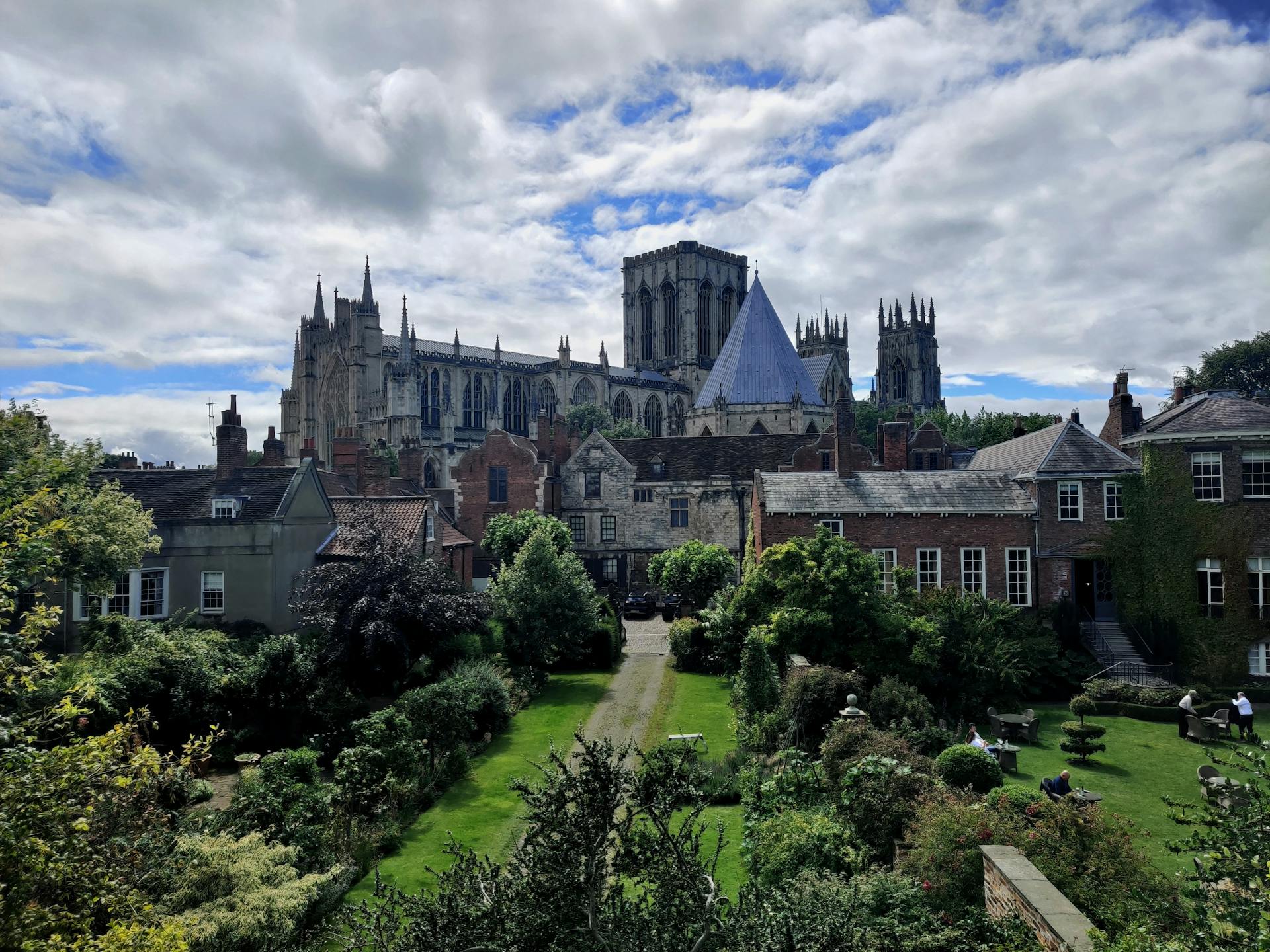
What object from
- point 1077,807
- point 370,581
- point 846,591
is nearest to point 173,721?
point 370,581

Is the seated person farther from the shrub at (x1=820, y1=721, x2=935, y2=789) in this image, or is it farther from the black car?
the black car

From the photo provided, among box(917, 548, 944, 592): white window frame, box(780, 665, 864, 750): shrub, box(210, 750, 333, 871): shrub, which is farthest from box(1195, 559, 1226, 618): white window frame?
box(210, 750, 333, 871): shrub

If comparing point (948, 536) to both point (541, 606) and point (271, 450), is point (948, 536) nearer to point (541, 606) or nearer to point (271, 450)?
point (541, 606)

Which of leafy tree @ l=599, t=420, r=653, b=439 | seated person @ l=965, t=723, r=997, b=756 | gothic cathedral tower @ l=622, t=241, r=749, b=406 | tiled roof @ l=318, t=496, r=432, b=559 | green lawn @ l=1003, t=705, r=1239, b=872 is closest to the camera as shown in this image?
green lawn @ l=1003, t=705, r=1239, b=872

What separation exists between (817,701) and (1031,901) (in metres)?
10.9

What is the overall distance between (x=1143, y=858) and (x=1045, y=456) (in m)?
23.8

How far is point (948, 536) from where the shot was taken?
1289 inches

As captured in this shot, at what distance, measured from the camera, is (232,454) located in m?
33.4

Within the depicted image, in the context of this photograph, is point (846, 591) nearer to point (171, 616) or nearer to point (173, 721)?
point (173, 721)

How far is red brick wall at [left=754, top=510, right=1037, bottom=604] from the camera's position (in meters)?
32.5

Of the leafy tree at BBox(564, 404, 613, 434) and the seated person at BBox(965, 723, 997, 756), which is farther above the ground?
the leafy tree at BBox(564, 404, 613, 434)

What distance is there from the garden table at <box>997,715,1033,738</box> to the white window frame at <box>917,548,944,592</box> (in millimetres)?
9779

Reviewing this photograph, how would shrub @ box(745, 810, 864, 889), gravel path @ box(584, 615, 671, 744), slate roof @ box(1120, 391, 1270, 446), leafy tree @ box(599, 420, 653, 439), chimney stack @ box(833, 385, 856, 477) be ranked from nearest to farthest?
shrub @ box(745, 810, 864, 889) → gravel path @ box(584, 615, 671, 744) → slate roof @ box(1120, 391, 1270, 446) → chimney stack @ box(833, 385, 856, 477) → leafy tree @ box(599, 420, 653, 439)

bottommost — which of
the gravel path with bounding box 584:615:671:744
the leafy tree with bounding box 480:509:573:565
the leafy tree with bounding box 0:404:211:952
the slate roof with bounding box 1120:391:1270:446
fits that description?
the gravel path with bounding box 584:615:671:744
